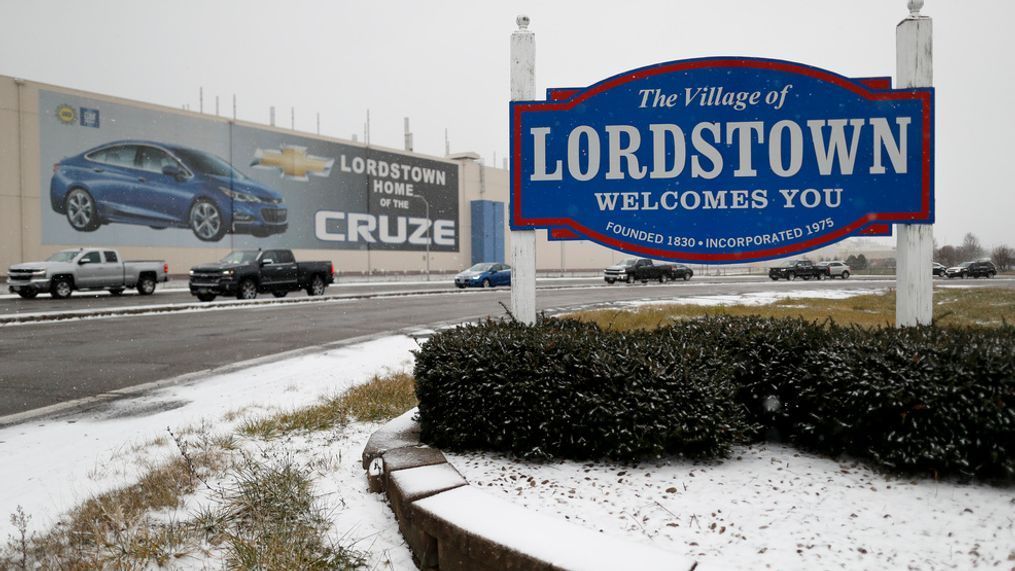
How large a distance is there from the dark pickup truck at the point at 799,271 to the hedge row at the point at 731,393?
47213 millimetres

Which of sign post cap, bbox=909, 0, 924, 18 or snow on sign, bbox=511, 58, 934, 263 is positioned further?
snow on sign, bbox=511, 58, 934, 263

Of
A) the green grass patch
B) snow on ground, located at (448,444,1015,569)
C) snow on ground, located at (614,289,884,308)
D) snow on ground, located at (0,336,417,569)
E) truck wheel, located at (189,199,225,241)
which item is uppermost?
truck wheel, located at (189,199,225,241)

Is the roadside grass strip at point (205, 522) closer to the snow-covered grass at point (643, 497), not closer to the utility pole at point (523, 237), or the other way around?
the snow-covered grass at point (643, 497)

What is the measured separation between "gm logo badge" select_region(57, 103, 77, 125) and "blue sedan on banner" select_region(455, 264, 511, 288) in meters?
24.0

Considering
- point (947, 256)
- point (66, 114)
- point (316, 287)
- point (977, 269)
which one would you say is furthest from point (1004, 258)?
point (66, 114)

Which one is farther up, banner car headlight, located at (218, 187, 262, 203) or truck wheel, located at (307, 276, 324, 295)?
banner car headlight, located at (218, 187, 262, 203)

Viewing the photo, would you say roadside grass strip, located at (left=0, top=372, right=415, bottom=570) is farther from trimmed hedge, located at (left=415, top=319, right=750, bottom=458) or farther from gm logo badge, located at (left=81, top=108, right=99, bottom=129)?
gm logo badge, located at (left=81, top=108, right=99, bottom=129)

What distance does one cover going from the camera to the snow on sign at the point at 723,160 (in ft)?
15.4

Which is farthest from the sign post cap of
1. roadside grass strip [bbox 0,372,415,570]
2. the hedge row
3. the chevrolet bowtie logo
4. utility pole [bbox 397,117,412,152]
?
utility pole [bbox 397,117,412,152]

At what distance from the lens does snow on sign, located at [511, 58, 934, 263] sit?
4684mm

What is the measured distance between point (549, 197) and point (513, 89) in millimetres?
919

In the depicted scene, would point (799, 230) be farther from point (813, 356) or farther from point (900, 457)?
point (900, 457)

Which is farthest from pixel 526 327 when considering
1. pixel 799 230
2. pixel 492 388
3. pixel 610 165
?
pixel 799 230

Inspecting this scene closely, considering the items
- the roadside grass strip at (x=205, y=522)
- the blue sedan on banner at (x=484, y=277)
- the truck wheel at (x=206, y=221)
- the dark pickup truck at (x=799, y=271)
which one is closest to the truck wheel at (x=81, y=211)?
the truck wheel at (x=206, y=221)
